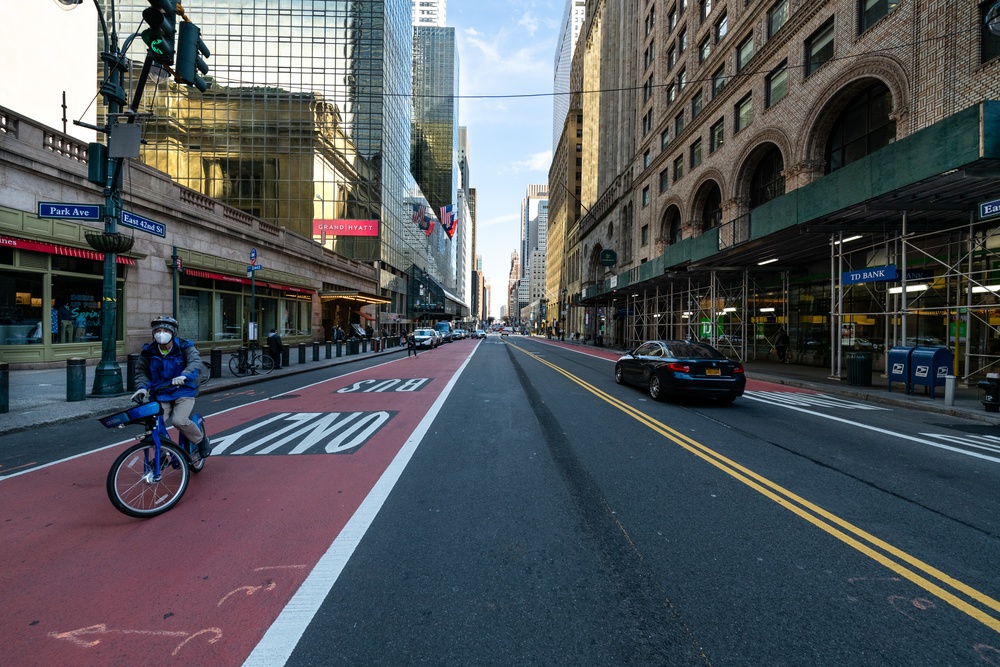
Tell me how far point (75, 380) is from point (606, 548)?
37.4 feet

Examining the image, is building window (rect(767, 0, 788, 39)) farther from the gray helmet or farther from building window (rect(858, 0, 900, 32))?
the gray helmet

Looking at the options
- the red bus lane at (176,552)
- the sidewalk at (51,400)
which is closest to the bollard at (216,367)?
the sidewalk at (51,400)

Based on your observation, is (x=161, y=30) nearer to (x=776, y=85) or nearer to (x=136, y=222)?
(x=136, y=222)

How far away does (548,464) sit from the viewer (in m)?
5.47

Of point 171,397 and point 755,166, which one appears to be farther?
point 755,166

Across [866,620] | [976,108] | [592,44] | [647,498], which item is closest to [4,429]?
[647,498]

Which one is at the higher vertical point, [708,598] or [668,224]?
[668,224]

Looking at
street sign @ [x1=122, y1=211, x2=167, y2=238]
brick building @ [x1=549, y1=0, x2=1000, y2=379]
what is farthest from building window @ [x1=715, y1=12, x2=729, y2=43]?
street sign @ [x1=122, y1=211, x2=167, y2=238]

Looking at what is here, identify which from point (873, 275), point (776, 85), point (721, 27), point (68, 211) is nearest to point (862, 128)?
point (776, 85)

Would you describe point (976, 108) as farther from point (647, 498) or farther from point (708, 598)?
point (708, 598)

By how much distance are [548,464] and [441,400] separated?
17.0 ft

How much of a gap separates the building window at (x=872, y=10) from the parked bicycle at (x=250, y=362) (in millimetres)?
25312

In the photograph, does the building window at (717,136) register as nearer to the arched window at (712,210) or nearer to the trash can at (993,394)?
the arched window at (712,210)

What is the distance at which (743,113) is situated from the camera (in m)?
25.0
